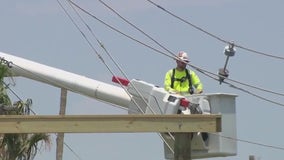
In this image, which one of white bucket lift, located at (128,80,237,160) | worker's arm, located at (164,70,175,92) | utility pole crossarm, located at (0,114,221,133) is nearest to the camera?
utility pole crossarm, located at (0,114,221,133)

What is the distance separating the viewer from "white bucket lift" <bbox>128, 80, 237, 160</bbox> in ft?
41.4

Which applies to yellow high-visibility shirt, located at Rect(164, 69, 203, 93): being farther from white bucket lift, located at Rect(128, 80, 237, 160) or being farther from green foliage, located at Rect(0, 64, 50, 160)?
green foliage, located at Rect(0, 64, 50, 160)

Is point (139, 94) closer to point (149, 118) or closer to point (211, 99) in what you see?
point (211, 99)

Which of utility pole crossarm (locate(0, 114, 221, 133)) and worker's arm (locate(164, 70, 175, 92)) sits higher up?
→ worker's arm (locate(164, 70, 175, 92))

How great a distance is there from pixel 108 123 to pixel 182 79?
2.65 m

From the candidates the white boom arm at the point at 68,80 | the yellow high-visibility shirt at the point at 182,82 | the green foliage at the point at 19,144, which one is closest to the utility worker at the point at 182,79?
the yellow high-visibility shirt at the point at 182,82

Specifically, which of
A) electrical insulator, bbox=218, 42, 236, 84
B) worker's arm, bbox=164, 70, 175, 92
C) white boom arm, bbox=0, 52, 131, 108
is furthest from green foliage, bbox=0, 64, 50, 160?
electrical insulator, bbox=218, 42, 236, 84

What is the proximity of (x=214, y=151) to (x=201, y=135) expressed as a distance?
29cm

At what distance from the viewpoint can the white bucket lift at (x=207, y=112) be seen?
12.6 meters

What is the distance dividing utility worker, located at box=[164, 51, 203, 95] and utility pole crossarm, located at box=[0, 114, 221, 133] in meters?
2.34

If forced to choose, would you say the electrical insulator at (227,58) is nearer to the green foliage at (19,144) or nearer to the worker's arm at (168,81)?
the worker's arm at (168,81)

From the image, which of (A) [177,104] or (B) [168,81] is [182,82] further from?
(A) [177,104]

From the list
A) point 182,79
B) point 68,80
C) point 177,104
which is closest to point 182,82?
point 182,79

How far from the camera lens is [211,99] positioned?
12.8 meters
